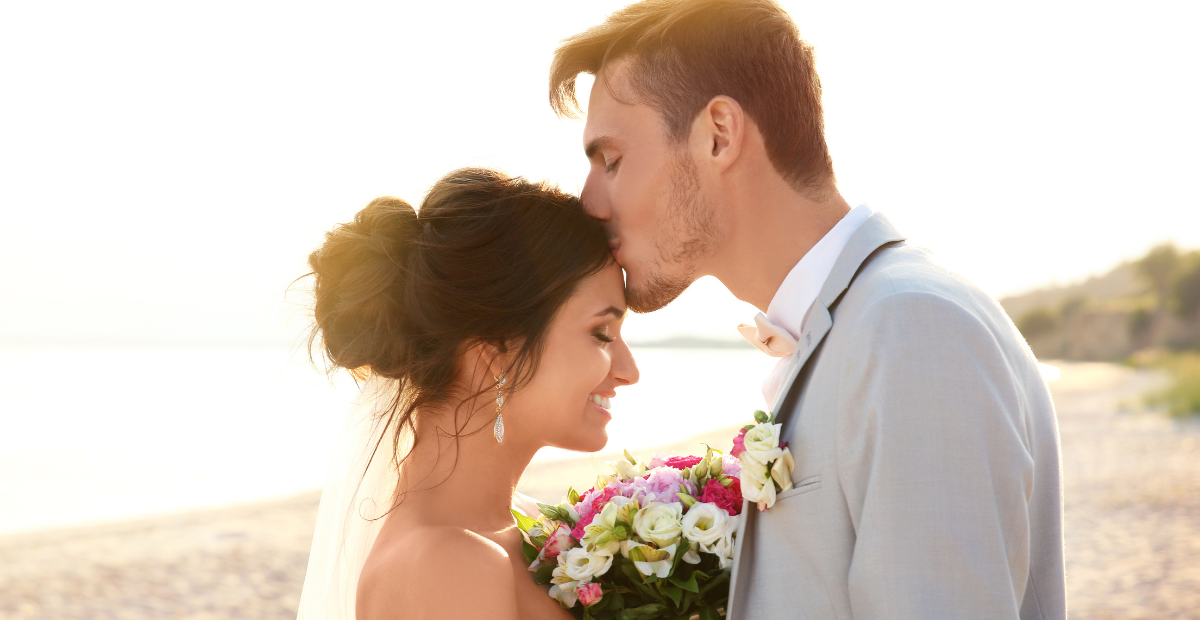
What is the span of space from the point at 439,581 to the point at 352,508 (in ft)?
3.17

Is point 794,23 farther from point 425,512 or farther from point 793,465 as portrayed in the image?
point 425,512

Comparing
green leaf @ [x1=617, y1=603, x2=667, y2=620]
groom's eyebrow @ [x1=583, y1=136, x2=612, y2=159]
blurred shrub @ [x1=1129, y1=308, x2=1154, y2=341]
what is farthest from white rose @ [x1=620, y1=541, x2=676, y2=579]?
blurred shrub @ [x1=1129, y1=308, x2=1154, y2=341]

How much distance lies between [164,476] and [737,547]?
18.2 m

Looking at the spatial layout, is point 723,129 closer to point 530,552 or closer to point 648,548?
point 648,548

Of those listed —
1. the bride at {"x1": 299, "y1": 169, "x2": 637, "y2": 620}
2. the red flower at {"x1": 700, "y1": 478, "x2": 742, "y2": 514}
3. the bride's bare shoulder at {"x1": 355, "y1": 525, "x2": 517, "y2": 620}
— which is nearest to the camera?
the bride's bare shoulder at {"x1": 355, "y1": 525, "x2": 517, "y2": 620}

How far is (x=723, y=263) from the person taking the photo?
2836 mm

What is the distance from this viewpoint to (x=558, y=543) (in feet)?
8.99

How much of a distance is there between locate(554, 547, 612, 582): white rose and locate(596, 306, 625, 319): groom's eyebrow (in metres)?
0.80

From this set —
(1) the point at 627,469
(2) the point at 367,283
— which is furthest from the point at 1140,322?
(2) the point at 367,283

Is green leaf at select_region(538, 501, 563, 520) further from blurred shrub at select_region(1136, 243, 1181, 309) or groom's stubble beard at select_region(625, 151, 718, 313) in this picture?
blurred shrub at select_region(1136, 243, 1181, 309)

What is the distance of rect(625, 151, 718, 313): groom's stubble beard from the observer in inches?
108

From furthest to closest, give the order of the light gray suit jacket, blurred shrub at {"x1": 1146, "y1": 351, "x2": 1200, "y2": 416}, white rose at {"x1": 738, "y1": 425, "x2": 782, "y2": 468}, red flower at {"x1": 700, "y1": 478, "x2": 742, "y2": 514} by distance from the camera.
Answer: blurred shrub at {"x1": 1146, "y1": 351, "x2": 1200, "y2": 416} → red flower at {"x1": 700, "y1": 478, "x2": 742, "y2": 514} → white rose at {"x1": 738, "y1": 425, "x2": 782, "y2": 468} → the light gray suit jacket

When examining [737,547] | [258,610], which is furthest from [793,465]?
[258,610]

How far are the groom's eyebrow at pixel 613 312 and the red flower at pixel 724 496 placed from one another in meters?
0.68
